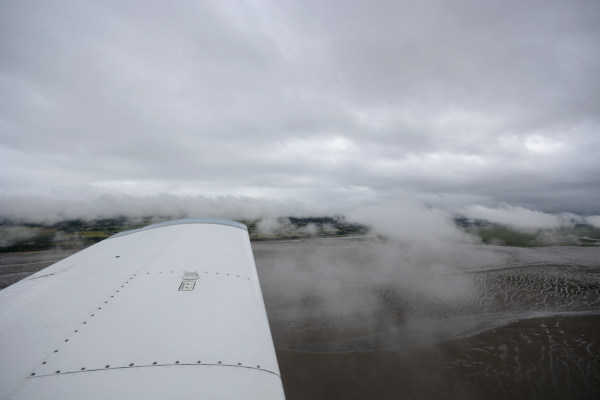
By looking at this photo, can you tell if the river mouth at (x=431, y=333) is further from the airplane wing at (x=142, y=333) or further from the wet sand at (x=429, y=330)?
the airplane wing at (x=142, y=333)

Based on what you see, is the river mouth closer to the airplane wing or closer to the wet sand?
the wet sand

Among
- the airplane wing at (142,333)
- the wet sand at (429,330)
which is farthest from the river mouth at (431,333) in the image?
the airplane wing at (142,333)

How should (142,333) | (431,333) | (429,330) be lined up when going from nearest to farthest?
(142,333) → (431,333) → (429,330)

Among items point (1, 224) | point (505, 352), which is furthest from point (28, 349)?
point (1, 224)

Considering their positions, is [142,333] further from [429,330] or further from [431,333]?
[429,330]

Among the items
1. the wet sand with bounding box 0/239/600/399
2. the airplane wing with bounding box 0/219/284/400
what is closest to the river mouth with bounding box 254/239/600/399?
the wet sand with bounding box 0/239/600/399

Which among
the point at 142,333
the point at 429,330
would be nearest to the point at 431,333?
the point at 429,330

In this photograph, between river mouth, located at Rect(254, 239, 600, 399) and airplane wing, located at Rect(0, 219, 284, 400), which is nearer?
airplane wing, located at Rect(0, 219, 284, 400)
